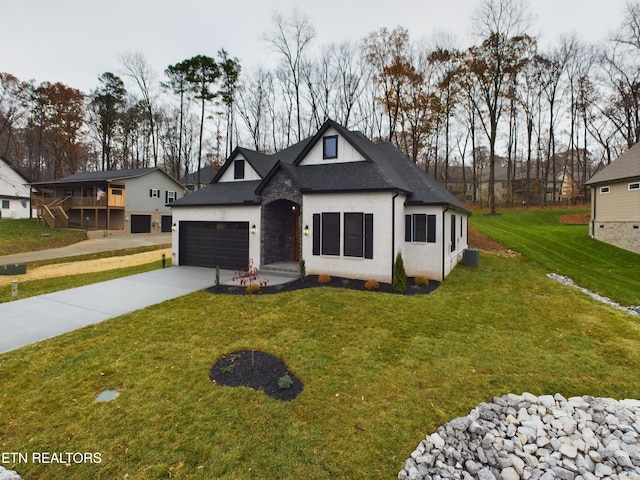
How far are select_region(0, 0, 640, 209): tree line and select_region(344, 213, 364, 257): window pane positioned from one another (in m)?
19.6

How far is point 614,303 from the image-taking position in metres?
10.1

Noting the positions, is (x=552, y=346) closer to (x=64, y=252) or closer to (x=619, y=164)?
(x=619, y=164)

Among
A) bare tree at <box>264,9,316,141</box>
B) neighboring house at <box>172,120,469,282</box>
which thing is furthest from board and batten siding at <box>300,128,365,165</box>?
bare tree at <box>264,9,316,141</box>

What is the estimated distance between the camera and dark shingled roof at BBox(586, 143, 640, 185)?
1691cm

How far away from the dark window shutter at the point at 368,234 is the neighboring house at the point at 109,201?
25.6m

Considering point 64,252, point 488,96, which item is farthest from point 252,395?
point 488,96

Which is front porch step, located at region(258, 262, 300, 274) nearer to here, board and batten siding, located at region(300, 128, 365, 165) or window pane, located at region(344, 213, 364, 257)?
window pane, located at region(344, 213, 364, 257)

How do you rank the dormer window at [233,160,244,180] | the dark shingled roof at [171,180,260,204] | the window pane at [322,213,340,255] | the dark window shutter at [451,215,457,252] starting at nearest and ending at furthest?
the window pane at [322,213,340,255], the dark window shutter at [451,215,457,252], the dark shingled roof at [171,180,260,204], the dormer window at [233,160,244,180]

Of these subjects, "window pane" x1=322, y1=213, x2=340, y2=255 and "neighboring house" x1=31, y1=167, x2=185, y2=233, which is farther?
"neighboring house" x1=31, y1=167, x2=185, y2=233

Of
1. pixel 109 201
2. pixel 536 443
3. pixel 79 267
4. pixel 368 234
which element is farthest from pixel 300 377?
pixel 109 201

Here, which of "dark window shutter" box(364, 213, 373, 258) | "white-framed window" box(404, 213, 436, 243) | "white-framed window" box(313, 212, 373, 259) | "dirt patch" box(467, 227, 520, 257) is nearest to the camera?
"dark window shutter" box(364, 213, 373, 258)

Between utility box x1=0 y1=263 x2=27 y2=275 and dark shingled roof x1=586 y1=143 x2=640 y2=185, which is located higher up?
dark shingled roof x1=586 y1=143 x2=640 y2=185

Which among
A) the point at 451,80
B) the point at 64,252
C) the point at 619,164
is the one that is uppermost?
the point at 451,80

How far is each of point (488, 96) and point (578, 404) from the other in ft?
98.2
